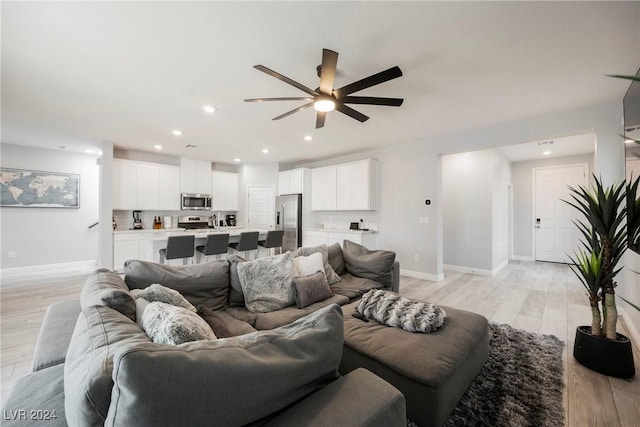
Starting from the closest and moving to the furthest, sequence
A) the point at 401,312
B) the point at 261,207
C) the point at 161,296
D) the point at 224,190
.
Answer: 1. the point at 161,296
2. the point at 401,312
3. the point at 224,190
4. the point at 261,207

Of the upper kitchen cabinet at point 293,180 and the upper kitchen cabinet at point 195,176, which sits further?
the upper kitchen cabinet at point 293,180

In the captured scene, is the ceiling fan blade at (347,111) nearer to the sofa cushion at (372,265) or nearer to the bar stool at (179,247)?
the sofa cushion at (372,265)

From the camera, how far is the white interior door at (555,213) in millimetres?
6012

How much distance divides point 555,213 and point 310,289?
6.90 metres

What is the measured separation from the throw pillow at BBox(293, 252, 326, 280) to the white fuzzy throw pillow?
0.64 meters

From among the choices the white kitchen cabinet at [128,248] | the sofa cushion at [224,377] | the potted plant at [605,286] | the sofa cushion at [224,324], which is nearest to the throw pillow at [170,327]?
the sofa cushion at [224,377]

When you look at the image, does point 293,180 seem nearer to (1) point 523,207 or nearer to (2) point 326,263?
(2) point 326,263

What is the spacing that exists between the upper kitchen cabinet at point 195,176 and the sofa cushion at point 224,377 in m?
6.25

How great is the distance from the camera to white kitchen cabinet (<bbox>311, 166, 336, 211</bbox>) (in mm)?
6030

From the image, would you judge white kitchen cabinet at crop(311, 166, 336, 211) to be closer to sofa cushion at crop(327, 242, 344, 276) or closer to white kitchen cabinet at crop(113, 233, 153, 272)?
sofa cushion at crop(327, 242, 344, 276)

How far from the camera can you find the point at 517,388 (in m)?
1.83

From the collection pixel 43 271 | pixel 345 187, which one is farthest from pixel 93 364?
pixel 43 271

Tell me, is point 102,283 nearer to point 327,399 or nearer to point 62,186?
point 327,399

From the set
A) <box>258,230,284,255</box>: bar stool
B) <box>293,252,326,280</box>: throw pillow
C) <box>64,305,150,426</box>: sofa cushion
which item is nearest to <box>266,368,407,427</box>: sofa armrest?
<box>64,305,150,426</box>: sofa cushion
